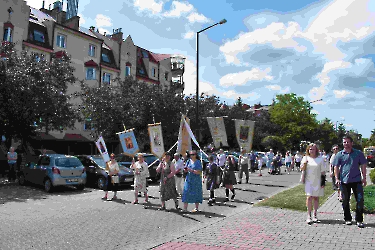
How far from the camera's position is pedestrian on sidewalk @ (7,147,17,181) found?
55.0ft

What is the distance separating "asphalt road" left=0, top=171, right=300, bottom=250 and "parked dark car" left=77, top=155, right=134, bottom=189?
2.28m

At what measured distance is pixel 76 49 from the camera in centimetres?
3494

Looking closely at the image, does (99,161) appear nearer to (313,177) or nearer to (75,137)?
(313,177)

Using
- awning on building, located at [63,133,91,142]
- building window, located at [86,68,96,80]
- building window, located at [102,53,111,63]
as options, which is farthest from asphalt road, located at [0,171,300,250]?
building window, located at [102,53,111,63]

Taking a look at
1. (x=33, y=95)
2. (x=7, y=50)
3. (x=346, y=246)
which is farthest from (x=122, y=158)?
(x=346, y=246)

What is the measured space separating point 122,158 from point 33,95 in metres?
5.46

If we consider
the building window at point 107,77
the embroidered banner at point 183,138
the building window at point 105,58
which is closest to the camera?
the embroidered banner at point 183,138

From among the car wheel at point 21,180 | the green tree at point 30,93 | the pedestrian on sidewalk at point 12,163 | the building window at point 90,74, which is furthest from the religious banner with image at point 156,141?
the building window at point 90,74

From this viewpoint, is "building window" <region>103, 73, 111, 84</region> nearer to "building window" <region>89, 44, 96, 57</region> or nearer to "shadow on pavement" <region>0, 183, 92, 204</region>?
"building window" <region>89, 44, 96, 57</region>

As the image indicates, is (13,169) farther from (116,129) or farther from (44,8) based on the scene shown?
(44,8)

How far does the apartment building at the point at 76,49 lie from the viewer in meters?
29.7

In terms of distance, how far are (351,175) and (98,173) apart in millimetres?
11128

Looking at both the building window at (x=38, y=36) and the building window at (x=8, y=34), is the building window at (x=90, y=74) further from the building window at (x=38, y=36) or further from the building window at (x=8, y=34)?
→ the building window at (x=8, y=34)

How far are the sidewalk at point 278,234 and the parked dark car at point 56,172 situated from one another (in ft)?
26.4
